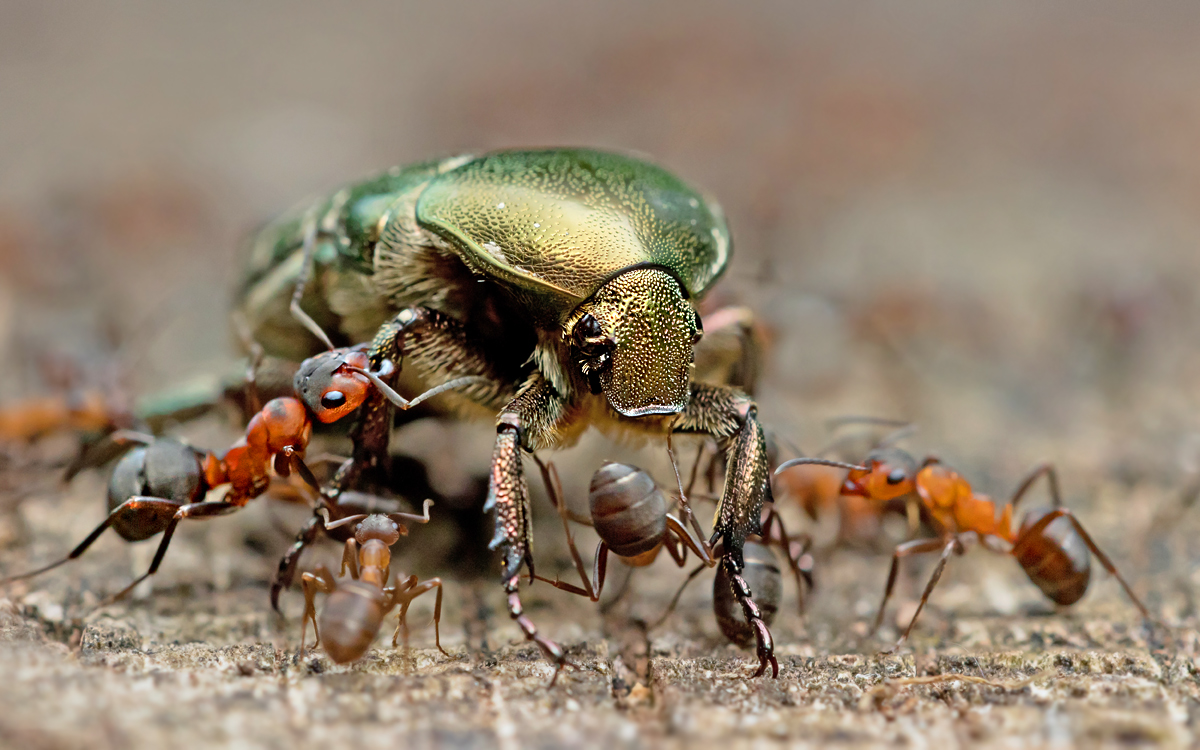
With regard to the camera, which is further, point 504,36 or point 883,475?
point 504,36

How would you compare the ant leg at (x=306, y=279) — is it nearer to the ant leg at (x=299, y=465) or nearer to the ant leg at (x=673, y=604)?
the ant leg at (x=299, y=465)

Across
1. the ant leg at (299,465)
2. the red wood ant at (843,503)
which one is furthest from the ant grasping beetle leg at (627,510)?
the red wood ant at (843,503)

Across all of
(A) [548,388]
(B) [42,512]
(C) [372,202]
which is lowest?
(B) [42,512]

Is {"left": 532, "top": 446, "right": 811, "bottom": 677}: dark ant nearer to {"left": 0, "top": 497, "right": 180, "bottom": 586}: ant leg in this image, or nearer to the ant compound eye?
the ant compound eye

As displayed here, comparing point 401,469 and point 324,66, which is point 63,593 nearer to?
point 401,469

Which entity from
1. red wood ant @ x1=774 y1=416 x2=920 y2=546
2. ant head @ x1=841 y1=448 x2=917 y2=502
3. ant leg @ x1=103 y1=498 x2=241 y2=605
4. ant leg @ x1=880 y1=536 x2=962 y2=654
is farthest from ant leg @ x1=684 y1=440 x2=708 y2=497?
ant leg @ x1=103 y1=498 x2=241 y2=605

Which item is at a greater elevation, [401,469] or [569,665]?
[401,469]

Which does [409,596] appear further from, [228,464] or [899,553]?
[899,553]

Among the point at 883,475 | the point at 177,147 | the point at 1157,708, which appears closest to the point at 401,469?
the point at 883,475

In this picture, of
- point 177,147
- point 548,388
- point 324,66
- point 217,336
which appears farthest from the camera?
point 324,66
